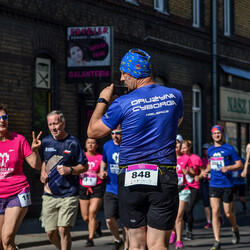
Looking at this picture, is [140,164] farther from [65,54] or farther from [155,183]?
[65,54]

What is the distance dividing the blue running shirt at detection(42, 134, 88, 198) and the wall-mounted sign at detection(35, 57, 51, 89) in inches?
306

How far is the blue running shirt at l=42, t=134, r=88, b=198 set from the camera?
8.64 m

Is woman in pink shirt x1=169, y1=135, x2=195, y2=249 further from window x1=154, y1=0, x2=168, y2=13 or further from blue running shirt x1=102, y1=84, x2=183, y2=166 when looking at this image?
window x1=154, y1=0, x2=168, y2=13

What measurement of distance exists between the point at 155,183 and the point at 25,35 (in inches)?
447

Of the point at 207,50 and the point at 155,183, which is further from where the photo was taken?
the point at 207,50

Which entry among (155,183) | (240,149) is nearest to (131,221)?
(155,183)

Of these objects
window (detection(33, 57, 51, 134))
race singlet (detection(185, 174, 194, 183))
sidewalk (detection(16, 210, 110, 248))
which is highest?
window (detection(33, 57, 51, 134))

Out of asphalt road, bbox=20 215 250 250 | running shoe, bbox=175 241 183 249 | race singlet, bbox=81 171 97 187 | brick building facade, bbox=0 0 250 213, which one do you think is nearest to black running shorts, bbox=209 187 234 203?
asphalt road, bbox=20 215 250 250

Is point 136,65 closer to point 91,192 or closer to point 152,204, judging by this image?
point 152,204

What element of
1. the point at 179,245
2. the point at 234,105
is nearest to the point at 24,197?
the point at 179,245

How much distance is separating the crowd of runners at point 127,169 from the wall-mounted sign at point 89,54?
3861mm

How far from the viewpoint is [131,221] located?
5086 millimetres

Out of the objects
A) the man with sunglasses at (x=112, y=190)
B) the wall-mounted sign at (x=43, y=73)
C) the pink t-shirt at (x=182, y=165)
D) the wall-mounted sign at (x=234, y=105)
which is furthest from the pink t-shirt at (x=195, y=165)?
the wall-mounted sign at (x=234, y=105)

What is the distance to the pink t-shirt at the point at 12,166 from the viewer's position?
750 centimetres
